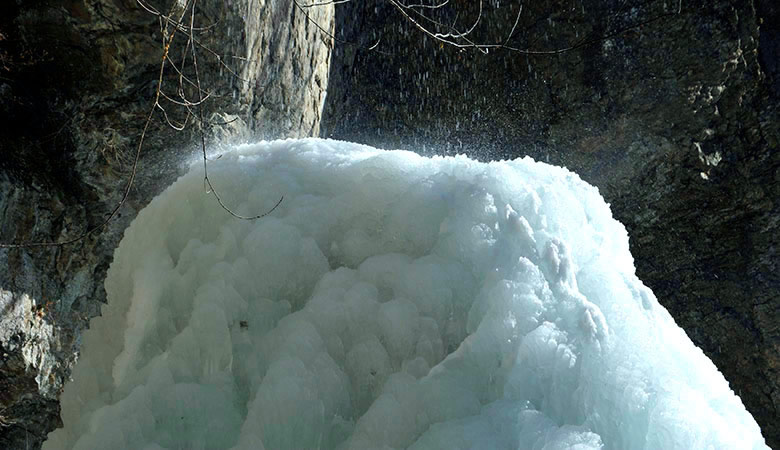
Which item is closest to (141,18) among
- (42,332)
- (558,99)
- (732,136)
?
(42,332)

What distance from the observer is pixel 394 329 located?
1.85m

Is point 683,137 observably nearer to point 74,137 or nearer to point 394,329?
point 74,137

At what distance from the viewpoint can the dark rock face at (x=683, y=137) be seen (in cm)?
780

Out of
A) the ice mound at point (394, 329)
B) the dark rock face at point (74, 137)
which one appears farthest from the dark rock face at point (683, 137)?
the ice mound at point (394, 329)

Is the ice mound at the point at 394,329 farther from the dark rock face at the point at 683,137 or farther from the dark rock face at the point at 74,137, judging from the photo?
the dark rock face at the point at 683,137

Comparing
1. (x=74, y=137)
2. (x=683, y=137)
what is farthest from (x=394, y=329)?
(x=683, y=137)

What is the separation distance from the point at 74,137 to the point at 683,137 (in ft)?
22.3

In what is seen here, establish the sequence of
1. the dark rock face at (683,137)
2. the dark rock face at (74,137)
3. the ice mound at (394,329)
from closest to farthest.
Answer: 1. the ice mound at (394,329)
2. the dark rock face at (74,137)
3. the dark rock face at (683,137)

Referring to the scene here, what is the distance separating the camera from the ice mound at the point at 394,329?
5.21ft

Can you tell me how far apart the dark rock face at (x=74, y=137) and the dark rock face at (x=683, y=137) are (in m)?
3.54

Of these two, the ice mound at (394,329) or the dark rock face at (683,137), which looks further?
the dark rock face at (683,137)

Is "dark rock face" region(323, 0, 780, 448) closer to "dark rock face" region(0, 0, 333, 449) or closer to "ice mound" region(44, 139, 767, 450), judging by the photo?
"dark rock face" region(0, 0, 333, 449)

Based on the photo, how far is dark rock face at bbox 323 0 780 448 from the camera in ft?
25.6

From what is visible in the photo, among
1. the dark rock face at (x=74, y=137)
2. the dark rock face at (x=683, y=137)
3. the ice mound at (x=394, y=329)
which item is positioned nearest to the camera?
the ice mound at (x=394, y=329)
